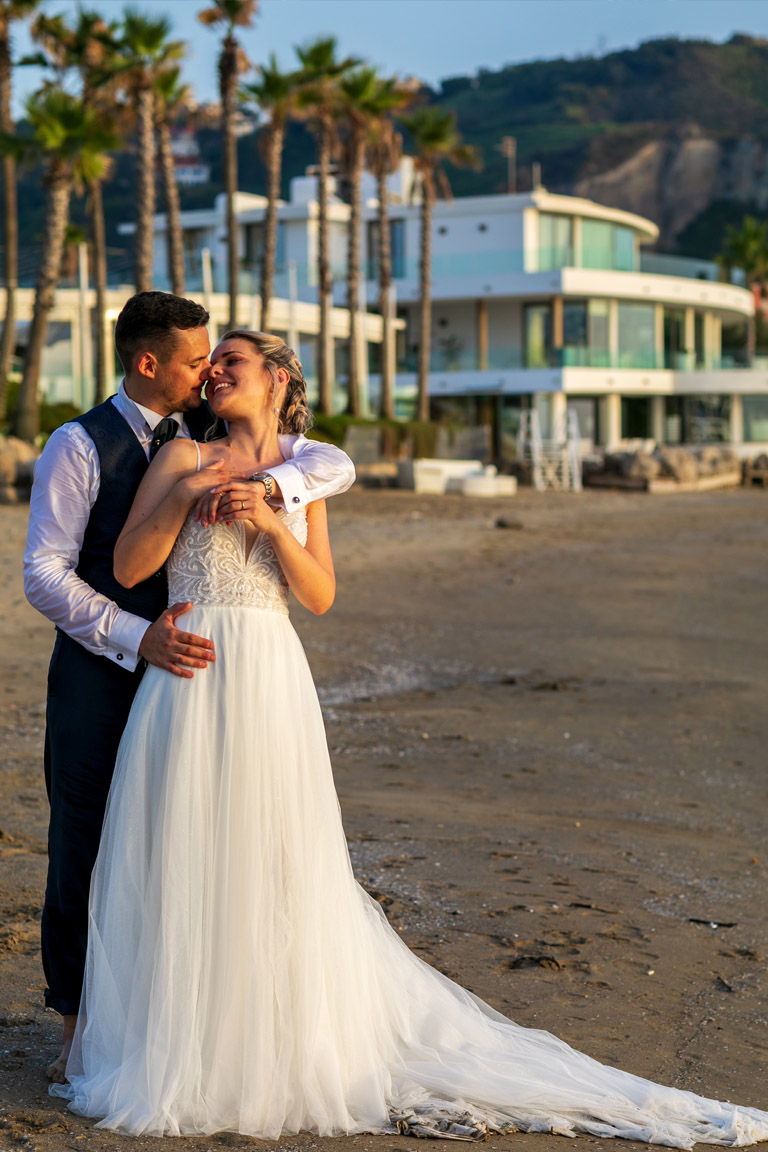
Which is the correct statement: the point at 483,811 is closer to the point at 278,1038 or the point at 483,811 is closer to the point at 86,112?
the point at 278,1038

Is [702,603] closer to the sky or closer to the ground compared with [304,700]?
closer to the ground

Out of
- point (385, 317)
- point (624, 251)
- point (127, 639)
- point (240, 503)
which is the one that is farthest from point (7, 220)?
point (624, 251)

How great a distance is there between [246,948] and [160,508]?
1.06m

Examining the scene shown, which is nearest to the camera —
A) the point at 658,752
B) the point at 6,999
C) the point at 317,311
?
the point at 6,999

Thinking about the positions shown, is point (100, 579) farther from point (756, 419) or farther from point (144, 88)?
point (756, 419)

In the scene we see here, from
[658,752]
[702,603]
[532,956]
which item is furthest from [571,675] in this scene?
[532,956]

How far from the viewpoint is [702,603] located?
14953 millimetres

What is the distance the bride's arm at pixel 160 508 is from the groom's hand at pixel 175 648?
13 centimetres

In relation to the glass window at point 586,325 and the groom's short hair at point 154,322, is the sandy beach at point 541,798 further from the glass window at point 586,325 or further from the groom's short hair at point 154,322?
the glass window at point 586,325

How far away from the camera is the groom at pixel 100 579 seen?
3.26 meters

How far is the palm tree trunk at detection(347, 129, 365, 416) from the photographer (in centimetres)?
3588

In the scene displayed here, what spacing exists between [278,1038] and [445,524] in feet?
60.8

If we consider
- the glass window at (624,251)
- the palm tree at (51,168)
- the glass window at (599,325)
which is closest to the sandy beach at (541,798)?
the palm tree at (51,168)

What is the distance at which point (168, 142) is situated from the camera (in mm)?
28859
